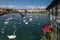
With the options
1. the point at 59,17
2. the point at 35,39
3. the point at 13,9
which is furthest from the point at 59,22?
the point at 13,9

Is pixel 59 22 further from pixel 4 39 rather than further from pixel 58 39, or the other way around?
pixel 4 39

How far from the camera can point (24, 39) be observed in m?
23.2

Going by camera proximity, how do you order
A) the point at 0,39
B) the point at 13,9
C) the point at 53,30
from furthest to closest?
the point at 13,9 → the point at 0,39 → the point at 53,30

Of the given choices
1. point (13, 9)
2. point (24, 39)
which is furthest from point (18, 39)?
point (13, 9)

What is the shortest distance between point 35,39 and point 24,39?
130 centimetres

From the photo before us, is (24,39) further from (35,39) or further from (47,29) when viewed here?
(47,29)

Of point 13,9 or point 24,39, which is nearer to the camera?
point 24,39

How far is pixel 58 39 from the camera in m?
6.86

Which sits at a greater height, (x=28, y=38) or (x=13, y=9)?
(x=13, y=9)

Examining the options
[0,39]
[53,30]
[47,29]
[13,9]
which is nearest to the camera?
[47,29]

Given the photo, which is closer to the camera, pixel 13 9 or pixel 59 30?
pixel 59 30

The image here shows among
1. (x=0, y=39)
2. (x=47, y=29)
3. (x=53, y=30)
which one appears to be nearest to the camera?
(x=47, y=29)

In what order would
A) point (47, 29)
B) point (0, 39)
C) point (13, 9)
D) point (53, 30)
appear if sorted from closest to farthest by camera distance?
point (47, 29) < point (53, 30) < point (0, 39) < point (13, 9)

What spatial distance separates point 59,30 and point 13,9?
1233 inches
